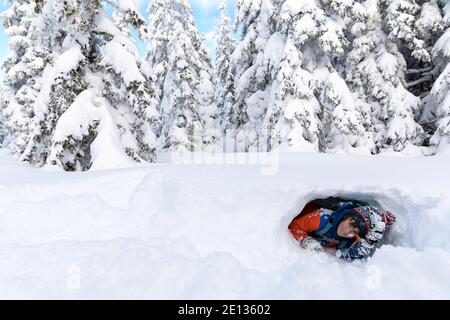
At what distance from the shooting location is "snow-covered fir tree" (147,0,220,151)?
20.4 m

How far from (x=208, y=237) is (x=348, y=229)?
6.62 feet

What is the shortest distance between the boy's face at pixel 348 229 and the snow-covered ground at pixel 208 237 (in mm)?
435

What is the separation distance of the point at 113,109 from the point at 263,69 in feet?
25.6

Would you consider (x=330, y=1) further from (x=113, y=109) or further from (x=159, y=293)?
(x=159, y=293)

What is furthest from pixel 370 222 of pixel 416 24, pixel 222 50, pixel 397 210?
pixel 222 50

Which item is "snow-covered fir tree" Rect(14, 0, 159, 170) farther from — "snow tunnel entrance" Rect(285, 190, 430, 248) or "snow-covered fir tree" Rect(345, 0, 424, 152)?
"snow-covered fir tree" Rect(345, 0, 424, 152)

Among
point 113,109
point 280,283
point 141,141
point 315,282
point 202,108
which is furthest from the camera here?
point 202,108

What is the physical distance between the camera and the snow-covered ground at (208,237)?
3.32 metres

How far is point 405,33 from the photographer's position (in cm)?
1416

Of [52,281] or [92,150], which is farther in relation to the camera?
[92,150]

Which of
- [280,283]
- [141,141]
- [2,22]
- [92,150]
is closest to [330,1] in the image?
[141,141]

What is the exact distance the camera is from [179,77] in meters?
20.2

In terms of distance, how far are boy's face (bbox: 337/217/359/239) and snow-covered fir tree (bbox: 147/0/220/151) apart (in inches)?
612

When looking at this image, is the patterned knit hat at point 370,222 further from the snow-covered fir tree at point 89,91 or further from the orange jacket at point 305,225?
the snow-covered fir tree at point 89,91
